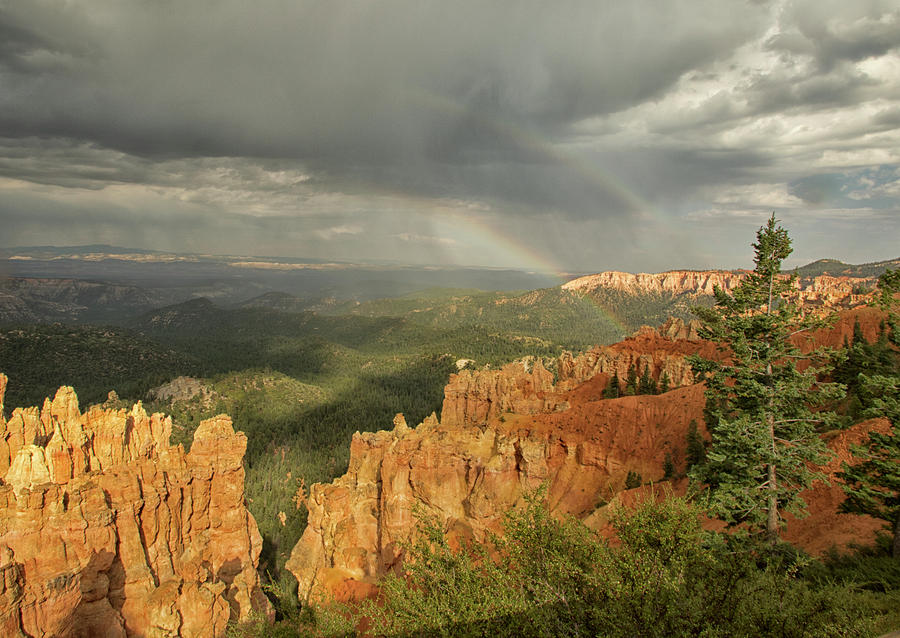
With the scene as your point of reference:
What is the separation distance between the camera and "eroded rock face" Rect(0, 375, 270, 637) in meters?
22.6

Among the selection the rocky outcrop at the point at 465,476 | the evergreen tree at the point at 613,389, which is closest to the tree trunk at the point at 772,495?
the rocky outcrop at the point at 465,476

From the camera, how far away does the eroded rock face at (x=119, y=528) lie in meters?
22.6

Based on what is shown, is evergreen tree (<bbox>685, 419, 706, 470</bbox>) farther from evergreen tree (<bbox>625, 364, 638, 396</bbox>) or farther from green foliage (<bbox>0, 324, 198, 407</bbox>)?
green foliage (<bbox>0, 324, 198, 407</bbox>)

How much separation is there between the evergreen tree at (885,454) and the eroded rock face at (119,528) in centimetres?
A: 3158

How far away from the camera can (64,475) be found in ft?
93.4

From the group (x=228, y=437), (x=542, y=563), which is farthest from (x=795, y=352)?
(x=228, y=437)

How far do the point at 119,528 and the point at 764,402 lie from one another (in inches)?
1422

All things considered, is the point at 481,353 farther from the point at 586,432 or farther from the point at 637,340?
the point at 586,432

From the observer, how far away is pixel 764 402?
1775 cm

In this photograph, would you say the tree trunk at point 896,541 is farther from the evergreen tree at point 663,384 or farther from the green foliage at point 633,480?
the evergreen tree at point 663,384

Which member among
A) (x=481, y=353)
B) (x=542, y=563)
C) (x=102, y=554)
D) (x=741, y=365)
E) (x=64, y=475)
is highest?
(x=741, y=365)

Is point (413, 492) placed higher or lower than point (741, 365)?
lower

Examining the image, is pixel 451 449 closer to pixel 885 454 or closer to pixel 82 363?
pixel 885 454

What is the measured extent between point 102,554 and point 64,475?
6.80m
